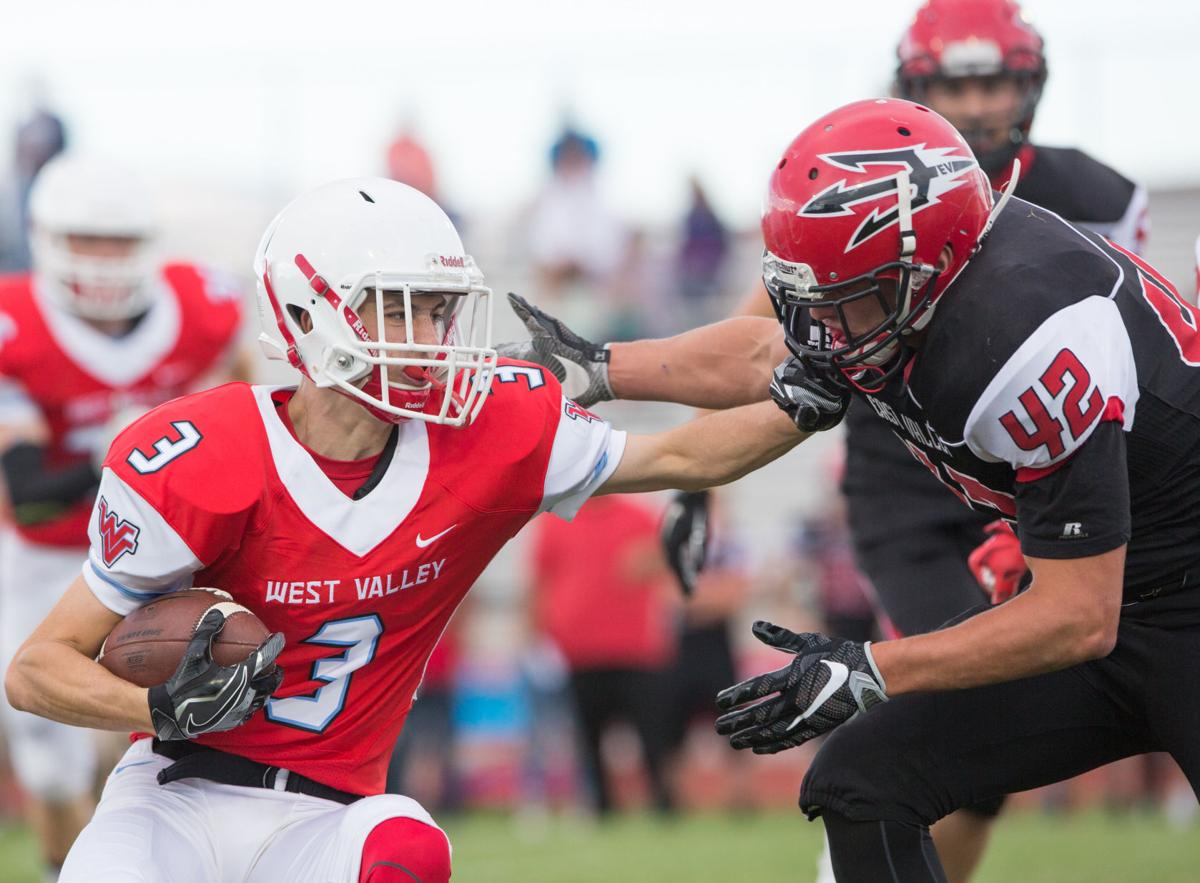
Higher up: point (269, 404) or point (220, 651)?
point (269, 404)

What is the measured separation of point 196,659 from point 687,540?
1892 mm

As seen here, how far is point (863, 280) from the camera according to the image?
302 cm

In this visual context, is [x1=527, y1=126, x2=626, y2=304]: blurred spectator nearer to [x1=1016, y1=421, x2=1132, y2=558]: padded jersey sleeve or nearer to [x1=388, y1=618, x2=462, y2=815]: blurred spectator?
[x1=388, y1=618, x2=462, y2=815]: blurred spectator

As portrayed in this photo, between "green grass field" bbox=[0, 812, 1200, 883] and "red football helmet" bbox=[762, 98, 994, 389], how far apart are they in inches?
143

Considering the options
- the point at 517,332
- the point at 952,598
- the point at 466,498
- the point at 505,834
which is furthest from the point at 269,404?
the point at 517,332

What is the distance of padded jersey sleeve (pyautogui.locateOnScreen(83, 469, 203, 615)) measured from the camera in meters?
3.13

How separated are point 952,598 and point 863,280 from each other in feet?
4.68

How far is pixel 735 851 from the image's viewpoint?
7.18 m

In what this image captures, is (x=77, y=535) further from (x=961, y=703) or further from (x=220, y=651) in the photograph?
(x=961, y=703)

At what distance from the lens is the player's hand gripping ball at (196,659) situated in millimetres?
2998

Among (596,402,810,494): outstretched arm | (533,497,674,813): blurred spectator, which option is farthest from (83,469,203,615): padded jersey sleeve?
(533,497,674,813): blurred spectator

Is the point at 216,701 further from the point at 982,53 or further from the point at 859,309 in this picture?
the point at 982,53

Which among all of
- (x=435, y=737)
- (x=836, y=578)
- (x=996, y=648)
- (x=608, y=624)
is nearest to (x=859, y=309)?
(x=996, y=648)

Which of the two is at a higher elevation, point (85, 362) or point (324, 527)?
point (324, 527)
